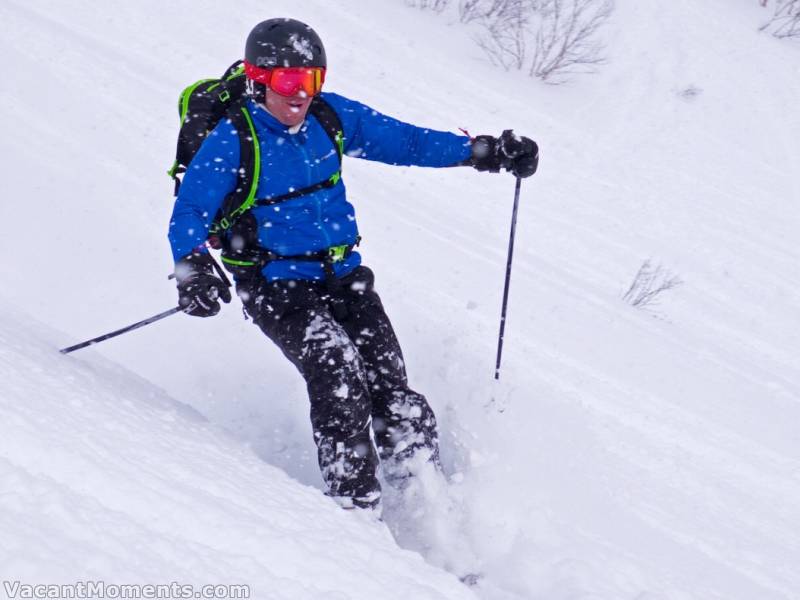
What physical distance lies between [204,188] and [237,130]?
284 mm

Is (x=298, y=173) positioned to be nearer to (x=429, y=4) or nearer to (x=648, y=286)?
(x=648, y=286)

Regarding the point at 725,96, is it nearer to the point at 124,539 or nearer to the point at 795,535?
the point at 795,535

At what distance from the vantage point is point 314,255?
3559 millimetres

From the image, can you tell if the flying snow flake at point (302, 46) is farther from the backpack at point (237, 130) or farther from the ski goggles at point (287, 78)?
the backpack at point (237, 130)

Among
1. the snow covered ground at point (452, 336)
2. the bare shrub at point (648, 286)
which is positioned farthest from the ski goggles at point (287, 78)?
the bare shrub at point (648, 286)

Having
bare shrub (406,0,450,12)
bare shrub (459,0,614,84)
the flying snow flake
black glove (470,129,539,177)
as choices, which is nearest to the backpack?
the flying snow flake

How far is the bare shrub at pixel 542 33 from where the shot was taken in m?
9.00

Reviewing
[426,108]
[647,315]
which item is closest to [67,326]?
[647,315]

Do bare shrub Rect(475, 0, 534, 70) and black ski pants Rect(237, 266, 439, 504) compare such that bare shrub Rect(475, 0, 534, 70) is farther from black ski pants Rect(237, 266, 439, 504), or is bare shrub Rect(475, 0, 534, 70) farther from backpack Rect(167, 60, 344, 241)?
black ski pants Rect(237, 266, 439, 504)

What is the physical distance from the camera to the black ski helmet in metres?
3.18

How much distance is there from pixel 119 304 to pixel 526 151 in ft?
8.72

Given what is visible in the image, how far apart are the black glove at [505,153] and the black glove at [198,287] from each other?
152cm

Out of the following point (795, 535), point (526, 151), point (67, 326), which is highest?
point (526, 151)

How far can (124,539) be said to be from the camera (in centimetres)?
194
